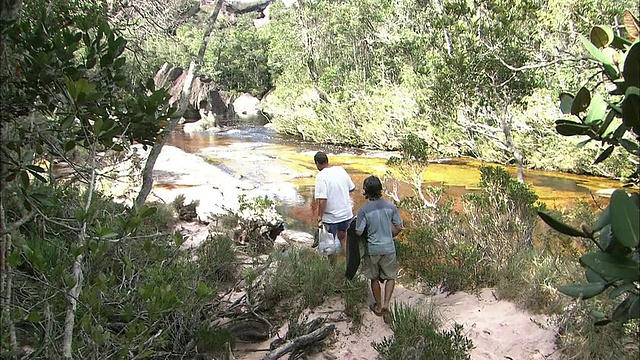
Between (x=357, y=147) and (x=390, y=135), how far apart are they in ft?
9.37

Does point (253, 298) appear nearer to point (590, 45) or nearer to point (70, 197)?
point (70, 197)

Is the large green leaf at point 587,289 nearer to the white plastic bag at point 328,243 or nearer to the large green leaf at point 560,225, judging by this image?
the large green leaf at point 560,225

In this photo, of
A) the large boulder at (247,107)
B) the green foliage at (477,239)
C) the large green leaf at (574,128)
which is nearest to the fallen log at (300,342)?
the green foliage at (477,239)

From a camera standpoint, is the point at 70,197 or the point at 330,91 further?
the point at 330,91

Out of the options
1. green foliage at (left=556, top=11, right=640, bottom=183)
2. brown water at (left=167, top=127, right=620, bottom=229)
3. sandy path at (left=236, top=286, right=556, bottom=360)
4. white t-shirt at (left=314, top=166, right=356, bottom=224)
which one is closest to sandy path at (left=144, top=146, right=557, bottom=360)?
sandy path at (left=236, top=286, right=556, bottom=360)

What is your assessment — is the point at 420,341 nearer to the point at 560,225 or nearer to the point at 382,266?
the point at 382,266

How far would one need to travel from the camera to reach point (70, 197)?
303cm

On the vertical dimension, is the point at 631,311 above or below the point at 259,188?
above

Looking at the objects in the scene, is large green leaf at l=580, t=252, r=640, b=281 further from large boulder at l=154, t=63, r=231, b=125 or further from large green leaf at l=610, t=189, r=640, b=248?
large boulder at l=154, t=63, r=231, b=125

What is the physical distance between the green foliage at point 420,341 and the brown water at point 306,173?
2.76 meters

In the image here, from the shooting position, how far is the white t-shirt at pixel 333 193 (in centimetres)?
518

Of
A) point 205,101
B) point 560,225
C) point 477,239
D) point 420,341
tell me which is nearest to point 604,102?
point 560,225

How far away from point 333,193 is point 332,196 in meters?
0.04

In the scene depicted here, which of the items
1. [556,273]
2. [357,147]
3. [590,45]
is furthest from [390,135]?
[590,45]
